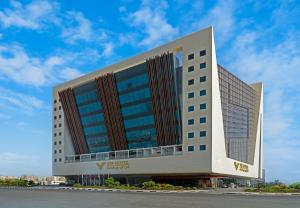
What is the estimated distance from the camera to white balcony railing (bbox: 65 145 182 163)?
7085 centimetres

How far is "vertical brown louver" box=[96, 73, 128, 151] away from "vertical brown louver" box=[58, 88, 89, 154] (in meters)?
12.5

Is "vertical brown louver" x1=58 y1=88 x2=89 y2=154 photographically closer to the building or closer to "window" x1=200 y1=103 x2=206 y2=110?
the building

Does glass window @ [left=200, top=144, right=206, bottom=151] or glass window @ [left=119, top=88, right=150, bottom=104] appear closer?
glass window @ [left=200, top=144, right=206, bottom=151]

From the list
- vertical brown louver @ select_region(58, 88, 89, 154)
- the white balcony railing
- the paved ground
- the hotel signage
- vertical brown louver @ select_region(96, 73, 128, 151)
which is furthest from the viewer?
vertical brown louver @ select_region(58, 88, 89, 154)

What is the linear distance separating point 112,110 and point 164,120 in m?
16.8

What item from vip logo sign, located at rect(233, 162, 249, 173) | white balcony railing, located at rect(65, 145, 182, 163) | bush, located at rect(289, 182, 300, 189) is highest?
white balcony railing, located at rect(65, 145, 182, 163)

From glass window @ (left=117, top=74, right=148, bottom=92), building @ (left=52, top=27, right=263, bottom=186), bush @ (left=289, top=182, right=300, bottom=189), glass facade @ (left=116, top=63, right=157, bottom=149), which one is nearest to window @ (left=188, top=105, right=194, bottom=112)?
building @ (left=52, top=27, right=263, bottom=186)

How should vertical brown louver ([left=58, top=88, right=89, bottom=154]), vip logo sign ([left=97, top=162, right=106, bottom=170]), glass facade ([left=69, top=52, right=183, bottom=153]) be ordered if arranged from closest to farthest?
glass facade ([left=69, top=52, right=183, bottom=153]) → vip logo sign ([left=97, top=162, right=106, bottom=170]) → vertical brown louver ([left=58, top=88, right=89, bottom=154])

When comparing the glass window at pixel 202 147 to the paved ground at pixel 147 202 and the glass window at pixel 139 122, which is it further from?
the paved ground at pixel 147 202

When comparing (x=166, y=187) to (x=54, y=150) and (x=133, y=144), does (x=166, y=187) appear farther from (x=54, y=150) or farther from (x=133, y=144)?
(x=54, y=150)

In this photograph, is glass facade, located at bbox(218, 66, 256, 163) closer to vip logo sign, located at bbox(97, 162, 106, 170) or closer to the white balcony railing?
the white balcony railing

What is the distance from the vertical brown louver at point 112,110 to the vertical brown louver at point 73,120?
41.1 feet

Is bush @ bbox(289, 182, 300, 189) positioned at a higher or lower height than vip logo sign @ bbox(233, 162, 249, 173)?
higher

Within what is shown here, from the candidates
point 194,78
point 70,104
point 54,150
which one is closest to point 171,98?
point 194,78
